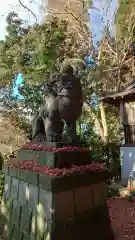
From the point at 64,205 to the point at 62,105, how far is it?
1.35m

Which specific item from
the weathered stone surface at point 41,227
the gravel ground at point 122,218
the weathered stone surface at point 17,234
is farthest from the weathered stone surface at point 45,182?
the gravel ground at point 122,218

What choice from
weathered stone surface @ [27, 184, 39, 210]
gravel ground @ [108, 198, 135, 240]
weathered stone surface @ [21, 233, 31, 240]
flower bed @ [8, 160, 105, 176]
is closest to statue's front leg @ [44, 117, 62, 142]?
flower bed @ [8, 160, 105, 176]

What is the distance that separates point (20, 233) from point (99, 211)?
3.75ft

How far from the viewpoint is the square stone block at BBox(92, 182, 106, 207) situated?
11.5ft

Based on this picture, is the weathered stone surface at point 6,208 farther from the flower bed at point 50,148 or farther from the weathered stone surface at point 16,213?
the flower bed at point 50,148

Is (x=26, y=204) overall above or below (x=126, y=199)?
above

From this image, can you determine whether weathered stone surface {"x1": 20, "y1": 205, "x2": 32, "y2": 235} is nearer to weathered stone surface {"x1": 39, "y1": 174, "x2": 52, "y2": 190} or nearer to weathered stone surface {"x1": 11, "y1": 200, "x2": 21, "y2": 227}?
weathered stone surface {"x1": 11, "y1": 200, "x2": 21, "y2": 227}

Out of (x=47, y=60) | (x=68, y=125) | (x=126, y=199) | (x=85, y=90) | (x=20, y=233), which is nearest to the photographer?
(x=20, y=233)

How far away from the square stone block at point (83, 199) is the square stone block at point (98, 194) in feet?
0.28

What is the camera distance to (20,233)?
347 cm

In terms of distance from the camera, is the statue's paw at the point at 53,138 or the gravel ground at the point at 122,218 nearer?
the statue's paw at the point at 53,138

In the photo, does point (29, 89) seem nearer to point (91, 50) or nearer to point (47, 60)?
point (47, 60)

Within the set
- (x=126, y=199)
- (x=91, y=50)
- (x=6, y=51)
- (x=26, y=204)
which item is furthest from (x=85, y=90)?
(x=26, y=204)

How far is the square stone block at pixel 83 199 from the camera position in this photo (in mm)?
3264
